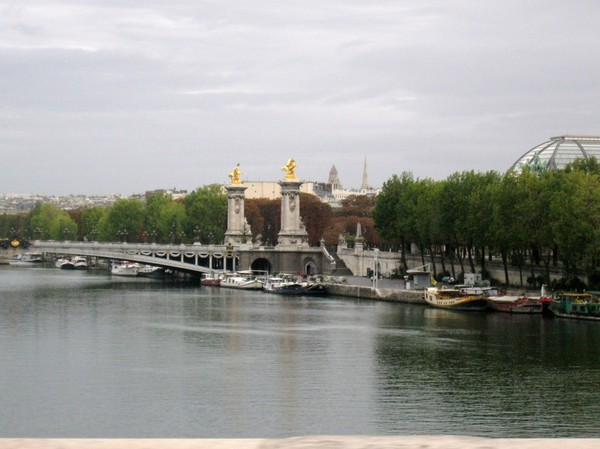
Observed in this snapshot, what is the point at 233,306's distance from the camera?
67875 mm

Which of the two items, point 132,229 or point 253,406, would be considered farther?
point 132,229

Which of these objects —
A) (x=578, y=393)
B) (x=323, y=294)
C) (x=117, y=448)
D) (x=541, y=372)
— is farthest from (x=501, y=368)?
(x=323, y=294)

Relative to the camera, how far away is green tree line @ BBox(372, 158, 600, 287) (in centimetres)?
5856

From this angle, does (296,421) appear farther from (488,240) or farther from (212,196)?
(212,196)

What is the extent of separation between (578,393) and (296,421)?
9.12 metres

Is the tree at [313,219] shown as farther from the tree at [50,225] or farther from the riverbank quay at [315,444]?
the riverbank quay at [315,444]

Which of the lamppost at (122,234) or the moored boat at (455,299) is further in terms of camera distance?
the lamppost at (122,234)

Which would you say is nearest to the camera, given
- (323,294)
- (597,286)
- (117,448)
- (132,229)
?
(117,448)

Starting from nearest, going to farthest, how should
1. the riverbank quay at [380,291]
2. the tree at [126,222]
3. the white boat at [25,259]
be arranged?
the riverbank quay at [380,291] < the tree at [126,222] < the white boat at [25,259]

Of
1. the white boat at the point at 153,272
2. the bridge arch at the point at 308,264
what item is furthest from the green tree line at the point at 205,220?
the bridge arch at the point at 308,264

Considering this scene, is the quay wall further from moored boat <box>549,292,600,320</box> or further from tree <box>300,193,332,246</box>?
tree <box>300,193,332,246</box>

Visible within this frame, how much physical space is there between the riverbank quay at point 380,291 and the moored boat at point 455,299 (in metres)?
1.36

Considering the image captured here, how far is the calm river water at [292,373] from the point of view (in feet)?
91.1

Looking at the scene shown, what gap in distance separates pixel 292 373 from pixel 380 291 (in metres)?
36.0
